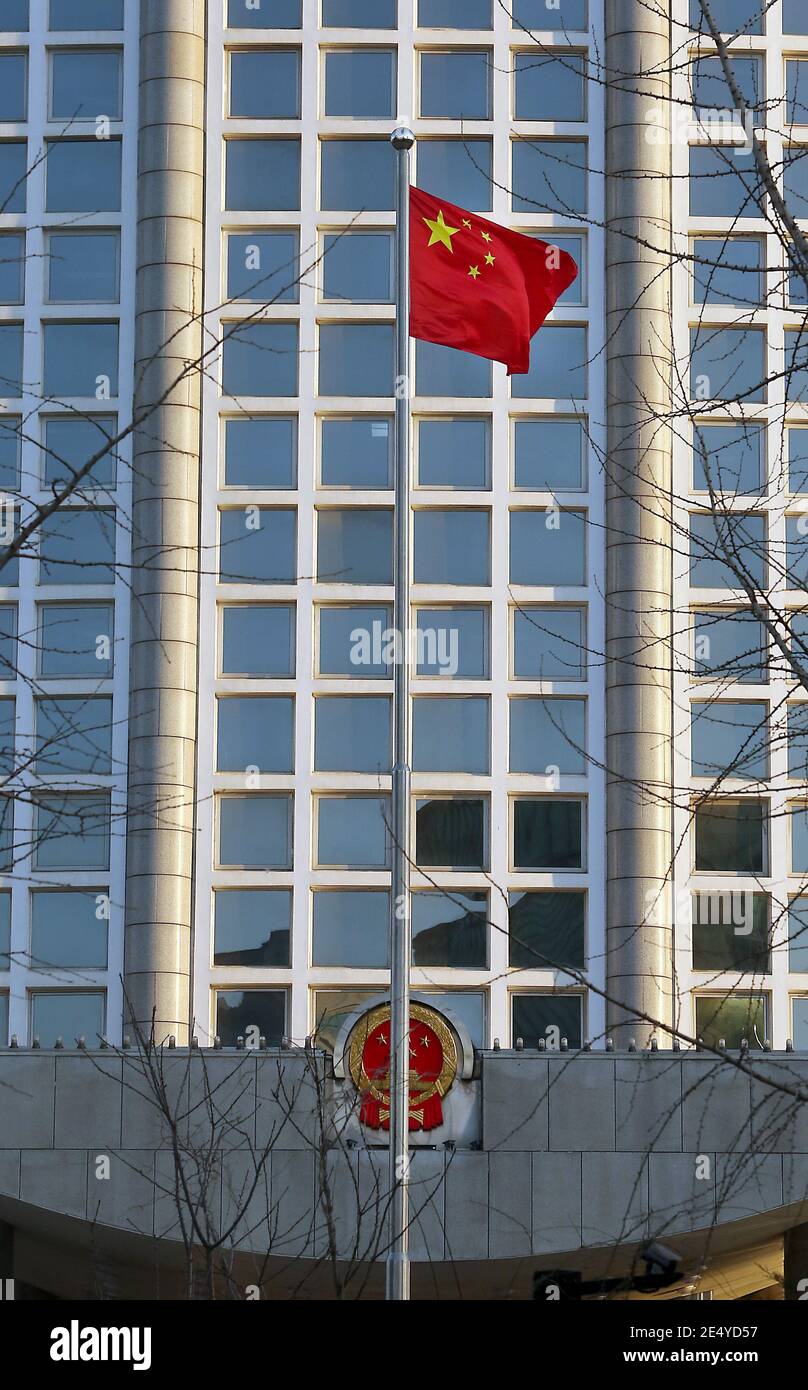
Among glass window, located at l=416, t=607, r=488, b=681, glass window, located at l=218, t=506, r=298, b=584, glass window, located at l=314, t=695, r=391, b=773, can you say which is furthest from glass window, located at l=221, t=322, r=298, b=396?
glass window, located at l=314, t=695, r=391, b=773

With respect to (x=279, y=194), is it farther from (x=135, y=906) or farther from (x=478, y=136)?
(x=135, y=906)

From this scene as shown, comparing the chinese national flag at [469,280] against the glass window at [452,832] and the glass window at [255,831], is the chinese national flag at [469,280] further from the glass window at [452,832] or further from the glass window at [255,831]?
the glass window at [255,831]

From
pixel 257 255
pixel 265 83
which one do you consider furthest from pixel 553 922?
pixel 265 83

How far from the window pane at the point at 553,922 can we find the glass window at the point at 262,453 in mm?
8458

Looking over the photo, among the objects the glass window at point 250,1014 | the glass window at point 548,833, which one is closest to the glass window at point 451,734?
the glass window at point 548,833

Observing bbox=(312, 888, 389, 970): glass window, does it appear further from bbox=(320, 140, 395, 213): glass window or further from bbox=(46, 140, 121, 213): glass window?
bbox=(46, 140, 121, 213): glass window

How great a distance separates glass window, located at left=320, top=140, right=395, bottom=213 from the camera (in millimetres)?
36875

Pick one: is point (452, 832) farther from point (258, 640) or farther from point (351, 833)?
point (258, 640)

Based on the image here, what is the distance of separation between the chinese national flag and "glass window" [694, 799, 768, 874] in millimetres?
13255

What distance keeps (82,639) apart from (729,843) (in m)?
11.8

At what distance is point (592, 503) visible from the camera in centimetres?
3628

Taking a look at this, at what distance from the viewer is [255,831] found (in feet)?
116

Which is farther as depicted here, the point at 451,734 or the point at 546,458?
the point at 546,458

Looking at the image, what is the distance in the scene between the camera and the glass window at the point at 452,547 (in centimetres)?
3606
